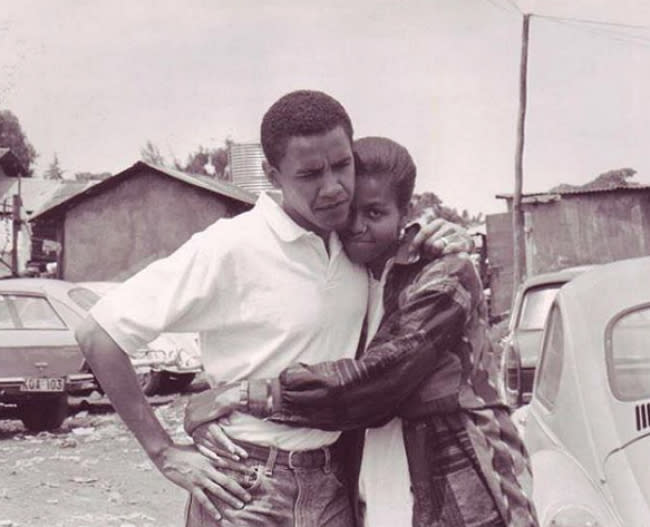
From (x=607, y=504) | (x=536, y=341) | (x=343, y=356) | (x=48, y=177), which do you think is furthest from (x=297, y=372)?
(x=48, y=177)

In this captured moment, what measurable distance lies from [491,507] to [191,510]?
66cm

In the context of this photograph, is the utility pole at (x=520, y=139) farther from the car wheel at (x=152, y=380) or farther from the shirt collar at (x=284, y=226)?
the shirt collar at (x=284, y=226)

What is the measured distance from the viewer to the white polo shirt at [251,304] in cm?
234

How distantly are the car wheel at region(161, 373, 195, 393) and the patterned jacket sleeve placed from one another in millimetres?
12350

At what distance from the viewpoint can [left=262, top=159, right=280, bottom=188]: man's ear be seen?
2.49 m

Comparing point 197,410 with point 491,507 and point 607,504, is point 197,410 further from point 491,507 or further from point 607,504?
point 607,504

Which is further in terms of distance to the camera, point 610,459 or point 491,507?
point 610,459

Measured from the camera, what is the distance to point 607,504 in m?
3.55

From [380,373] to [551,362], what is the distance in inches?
102

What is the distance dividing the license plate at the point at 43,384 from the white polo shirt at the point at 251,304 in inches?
375

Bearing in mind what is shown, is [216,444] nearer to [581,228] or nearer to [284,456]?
[284,456]

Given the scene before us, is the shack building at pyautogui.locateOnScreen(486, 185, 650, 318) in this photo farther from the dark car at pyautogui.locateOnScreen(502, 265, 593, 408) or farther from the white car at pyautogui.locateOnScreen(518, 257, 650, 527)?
the white car at pyautogui.locateOnScreen(518, 257, 650, 527)

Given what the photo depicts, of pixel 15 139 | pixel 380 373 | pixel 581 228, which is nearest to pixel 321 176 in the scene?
pixel 380 373

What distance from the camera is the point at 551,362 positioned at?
4770mm
